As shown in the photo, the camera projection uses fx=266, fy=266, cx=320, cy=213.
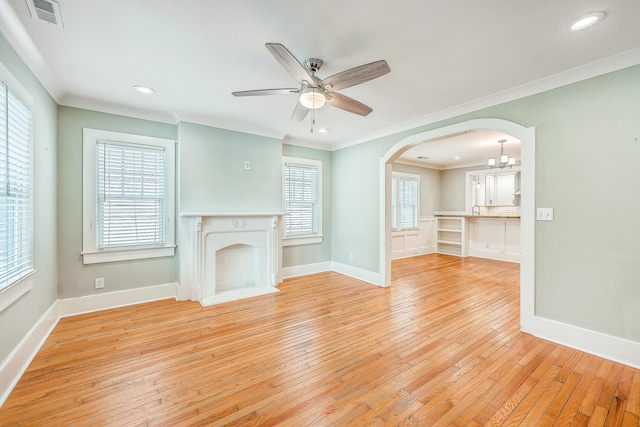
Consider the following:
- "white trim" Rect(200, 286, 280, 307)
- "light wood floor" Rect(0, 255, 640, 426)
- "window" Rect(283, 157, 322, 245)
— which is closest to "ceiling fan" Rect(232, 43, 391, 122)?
"light wood floor" Rect(0, 255, 640, 426)

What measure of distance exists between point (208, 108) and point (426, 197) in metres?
6.37

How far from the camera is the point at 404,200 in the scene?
7.31m

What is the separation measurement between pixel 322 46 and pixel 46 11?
6.13 ft

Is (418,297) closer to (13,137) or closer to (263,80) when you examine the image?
Result: (263,80)

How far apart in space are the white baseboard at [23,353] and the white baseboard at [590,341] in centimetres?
453

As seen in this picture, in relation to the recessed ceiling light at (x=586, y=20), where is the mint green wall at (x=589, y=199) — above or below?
below

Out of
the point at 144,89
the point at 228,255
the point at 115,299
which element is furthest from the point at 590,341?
the point at 115,299

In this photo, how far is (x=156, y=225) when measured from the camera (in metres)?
3.74

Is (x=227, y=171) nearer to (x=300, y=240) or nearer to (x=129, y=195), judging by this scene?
(x=129, y=195)

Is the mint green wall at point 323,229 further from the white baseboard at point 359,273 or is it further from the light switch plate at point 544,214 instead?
the light switch plate at point 544,214

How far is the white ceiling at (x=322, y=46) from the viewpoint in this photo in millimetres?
1750

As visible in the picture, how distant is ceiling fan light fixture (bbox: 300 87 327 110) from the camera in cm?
221

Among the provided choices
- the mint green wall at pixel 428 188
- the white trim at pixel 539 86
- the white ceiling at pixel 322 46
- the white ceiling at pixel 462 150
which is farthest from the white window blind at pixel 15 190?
the mint green wall at pixel 428 188

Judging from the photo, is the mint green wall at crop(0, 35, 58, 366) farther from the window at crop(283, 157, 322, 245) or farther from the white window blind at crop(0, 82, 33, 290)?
the window at crop(283, 157, 322, 245)
